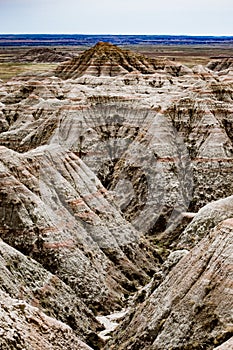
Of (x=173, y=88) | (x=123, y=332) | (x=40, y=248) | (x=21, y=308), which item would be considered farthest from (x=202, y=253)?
(x=173, y=88)

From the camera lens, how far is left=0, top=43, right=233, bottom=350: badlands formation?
27.6 meters

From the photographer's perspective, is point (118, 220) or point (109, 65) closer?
point (118, 220)

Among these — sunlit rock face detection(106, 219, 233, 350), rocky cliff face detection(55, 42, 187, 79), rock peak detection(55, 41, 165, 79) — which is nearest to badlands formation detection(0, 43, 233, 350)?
sunlit rock face detection(106, 219, 233, 350)

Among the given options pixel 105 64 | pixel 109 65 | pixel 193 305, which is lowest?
pixel 193 305

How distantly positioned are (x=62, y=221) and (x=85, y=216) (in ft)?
8.14

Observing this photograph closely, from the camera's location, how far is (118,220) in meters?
47.2

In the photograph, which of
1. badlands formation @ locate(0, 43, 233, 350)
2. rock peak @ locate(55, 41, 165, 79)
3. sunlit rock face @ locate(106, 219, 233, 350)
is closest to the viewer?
sunlit rock face @ locate(106, 219, 233, 350)

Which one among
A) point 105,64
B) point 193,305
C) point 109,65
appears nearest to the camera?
point 193,305

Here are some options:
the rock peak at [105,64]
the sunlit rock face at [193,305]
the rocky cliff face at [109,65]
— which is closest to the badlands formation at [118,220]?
the sunlit rock face at [193,305]

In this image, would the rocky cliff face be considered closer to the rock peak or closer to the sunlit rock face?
the rock peak

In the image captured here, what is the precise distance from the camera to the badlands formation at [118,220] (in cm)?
2756

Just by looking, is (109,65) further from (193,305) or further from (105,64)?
(193,305)

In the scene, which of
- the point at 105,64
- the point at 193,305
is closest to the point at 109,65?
the point at 105,64

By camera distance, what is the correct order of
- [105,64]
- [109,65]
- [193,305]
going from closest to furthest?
[193,305] → [109,65] → [105,64]
